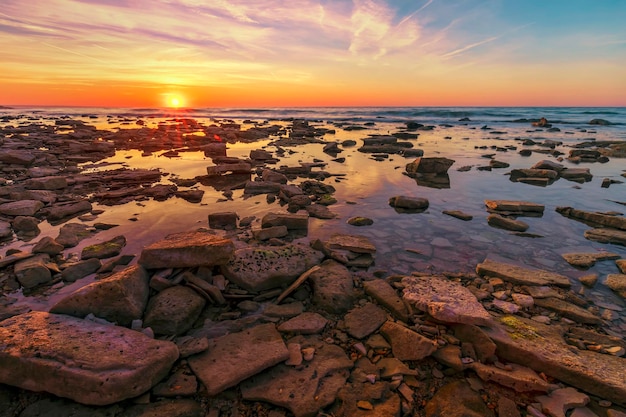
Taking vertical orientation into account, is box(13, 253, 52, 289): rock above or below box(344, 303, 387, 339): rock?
above

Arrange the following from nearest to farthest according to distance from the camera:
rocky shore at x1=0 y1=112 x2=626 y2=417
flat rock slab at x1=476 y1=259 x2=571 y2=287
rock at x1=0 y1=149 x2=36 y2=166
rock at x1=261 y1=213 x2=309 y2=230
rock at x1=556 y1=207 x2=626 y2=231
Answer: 1. rocky shore at x1=0 y1=112 x2=626 y2=417
2. flat rock slab at x1=476 y1=259 x2=571 y2=287
3. rock at x1=261 y1=213 x2=309 y2=230
4. rock at x1=556 y1=207 x2=626 y2=231
5. rock at x1=0 y1=149 x2=36 y2=166

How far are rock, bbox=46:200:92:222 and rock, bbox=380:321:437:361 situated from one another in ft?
26.3

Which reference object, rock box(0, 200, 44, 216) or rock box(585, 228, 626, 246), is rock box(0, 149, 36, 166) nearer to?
rock box(0, 200, 44, 216)

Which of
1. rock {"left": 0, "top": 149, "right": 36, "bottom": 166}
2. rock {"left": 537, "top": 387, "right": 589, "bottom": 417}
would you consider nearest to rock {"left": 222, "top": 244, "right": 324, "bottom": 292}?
rock {"left": 537, "top": 387, "right": 589, "bottom": 417}

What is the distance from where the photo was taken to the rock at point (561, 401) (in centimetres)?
271

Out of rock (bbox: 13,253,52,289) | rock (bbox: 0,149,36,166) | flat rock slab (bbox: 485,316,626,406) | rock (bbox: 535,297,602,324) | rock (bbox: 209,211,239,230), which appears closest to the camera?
flat rock slab (bbox: 485,316,626,406)

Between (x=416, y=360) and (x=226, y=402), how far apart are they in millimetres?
1932

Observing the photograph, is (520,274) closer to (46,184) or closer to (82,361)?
(82,361)

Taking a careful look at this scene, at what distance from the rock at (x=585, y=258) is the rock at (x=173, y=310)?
629cm

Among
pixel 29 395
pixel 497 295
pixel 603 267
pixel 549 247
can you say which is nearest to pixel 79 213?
pixel 29 395

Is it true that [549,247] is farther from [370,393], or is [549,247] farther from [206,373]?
[206,373]

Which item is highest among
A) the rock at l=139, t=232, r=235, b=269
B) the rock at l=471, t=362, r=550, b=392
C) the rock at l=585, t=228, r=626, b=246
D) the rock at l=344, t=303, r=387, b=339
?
the rock at l=139, t=232, r=235, b=269

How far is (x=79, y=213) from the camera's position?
26.1 ft

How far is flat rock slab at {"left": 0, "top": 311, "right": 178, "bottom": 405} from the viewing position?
2.64 m
